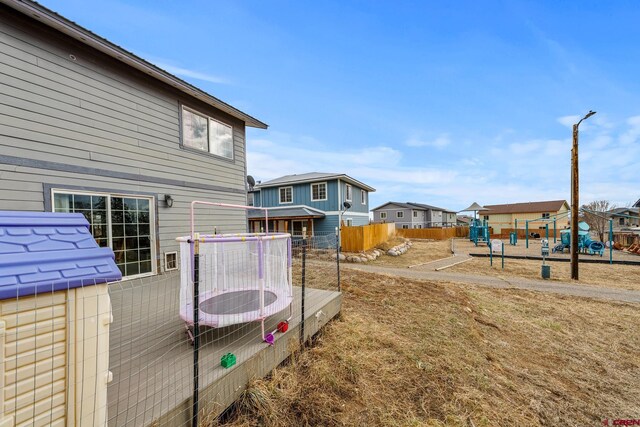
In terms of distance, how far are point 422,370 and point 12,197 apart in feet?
22.1

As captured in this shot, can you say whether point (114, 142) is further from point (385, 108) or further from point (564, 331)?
point (385, 108)

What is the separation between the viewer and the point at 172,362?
2533mm

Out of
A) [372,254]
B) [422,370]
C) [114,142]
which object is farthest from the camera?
[372,254]

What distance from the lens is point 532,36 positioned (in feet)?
36.1

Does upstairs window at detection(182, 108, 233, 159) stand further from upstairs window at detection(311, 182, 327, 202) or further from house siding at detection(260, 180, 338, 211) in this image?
upstairs window at detection(311, 182, 327, 202)

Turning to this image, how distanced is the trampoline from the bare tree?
93.8ft

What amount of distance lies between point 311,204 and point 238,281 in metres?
14.7

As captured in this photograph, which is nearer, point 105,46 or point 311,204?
point 105,46

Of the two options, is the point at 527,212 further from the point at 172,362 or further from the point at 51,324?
the point at 51,324

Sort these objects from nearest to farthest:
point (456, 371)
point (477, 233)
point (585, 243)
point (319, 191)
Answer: point (456, 371), point (585, 243), point (319, 191), point (477, 233)

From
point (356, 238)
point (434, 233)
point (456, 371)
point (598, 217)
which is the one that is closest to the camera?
point (456, 371)

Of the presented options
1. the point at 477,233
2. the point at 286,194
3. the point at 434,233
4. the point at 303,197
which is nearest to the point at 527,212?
the point at 434,233

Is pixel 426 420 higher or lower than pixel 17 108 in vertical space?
lower

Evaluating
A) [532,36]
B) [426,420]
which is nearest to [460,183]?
[532,36]
